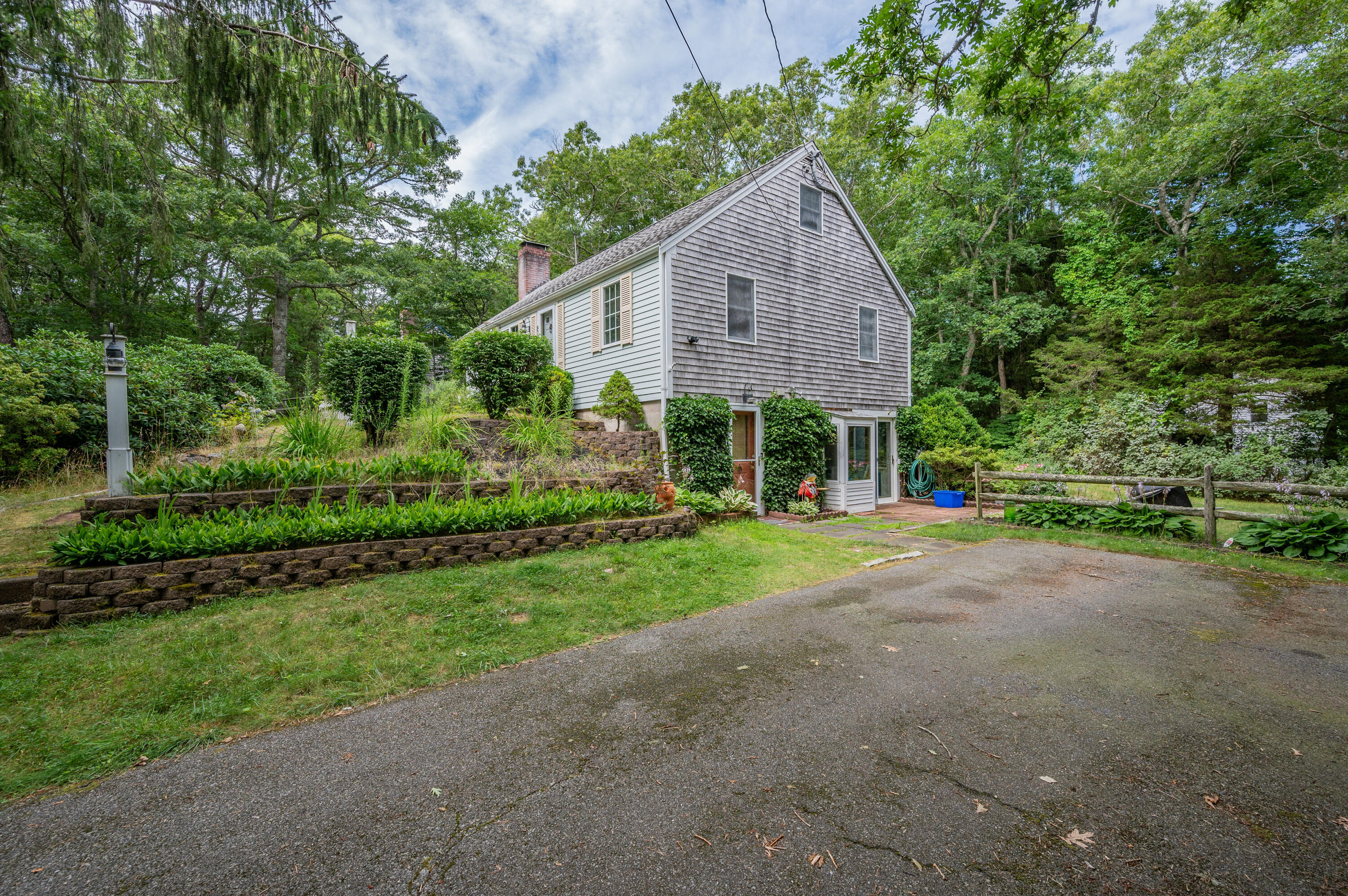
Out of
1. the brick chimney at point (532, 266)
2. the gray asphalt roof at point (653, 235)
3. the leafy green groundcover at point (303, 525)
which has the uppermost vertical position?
the brick chimney at point (532, 266)

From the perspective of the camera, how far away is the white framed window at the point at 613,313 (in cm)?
1082

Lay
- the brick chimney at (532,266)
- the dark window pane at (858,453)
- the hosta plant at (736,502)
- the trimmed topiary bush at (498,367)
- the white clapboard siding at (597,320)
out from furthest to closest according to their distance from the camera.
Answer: the brick chimney at (532,266) < the dark window pane at (858,453) < the white clapboard siding at (597,320) < the trimmed topiary bush at (498,367) < the hosta plant at (736,502)

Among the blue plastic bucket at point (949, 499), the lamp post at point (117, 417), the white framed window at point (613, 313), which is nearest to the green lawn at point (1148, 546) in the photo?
the blue plastic bucket at point (949, 499)

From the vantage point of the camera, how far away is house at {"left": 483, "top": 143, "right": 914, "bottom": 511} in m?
9.97

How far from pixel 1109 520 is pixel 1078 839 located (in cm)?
769

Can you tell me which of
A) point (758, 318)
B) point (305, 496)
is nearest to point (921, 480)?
point (758, 318)

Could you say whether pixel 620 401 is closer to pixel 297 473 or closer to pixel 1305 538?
pixel 297 473

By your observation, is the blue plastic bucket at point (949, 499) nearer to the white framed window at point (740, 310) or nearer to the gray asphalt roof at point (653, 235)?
the white framed window at point (740, 310)

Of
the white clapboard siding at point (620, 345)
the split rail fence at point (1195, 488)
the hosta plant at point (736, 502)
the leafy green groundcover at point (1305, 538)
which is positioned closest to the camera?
the leafy green groundcover at point (1305, 538)

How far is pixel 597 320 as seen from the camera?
453 inches

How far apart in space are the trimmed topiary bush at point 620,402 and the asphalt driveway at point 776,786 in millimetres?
6894

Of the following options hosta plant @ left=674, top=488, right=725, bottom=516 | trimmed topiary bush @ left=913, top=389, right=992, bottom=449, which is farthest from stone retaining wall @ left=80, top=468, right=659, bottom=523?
trimmed topiary bush @ left=913, top=389, right=992, bottom=449

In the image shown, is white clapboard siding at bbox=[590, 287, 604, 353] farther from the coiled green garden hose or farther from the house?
the coiled green garden hose

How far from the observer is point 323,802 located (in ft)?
6.81
